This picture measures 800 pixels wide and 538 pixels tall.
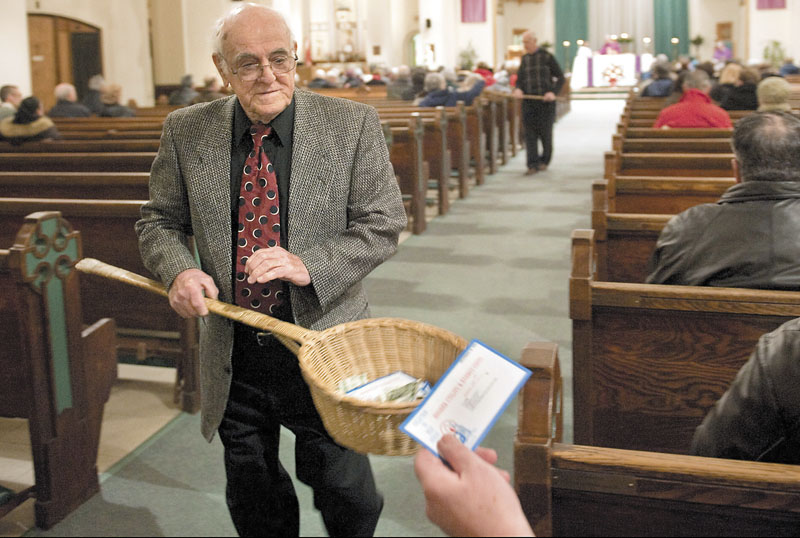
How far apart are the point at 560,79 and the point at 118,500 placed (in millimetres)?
6810

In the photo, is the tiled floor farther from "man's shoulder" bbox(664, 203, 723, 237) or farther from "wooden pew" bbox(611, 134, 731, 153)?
"wooden pew" bbox(611, 134, 731, 153)

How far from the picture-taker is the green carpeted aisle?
2596 millimetres

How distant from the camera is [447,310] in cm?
452

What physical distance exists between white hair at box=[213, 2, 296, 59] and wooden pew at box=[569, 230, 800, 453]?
0.95 metres

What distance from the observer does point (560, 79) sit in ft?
28.0

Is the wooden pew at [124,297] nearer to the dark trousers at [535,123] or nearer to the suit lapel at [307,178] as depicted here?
the suit lapel at [307,178]

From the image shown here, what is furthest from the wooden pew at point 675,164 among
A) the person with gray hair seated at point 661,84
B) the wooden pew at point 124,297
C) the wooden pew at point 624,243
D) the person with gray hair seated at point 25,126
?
the person with gray hair seated at point 661,84

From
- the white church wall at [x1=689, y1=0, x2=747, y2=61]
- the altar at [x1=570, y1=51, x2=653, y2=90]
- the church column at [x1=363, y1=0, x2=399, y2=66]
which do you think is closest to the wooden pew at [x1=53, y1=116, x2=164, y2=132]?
the church column at [x1=363, y1=0, x2=399, y2=66]

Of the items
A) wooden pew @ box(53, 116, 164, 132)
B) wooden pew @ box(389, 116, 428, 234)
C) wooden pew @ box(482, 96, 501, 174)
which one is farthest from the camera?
wooden pew @ box(482, 96, 501, 174)

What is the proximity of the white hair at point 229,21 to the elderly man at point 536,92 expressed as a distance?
6939mm

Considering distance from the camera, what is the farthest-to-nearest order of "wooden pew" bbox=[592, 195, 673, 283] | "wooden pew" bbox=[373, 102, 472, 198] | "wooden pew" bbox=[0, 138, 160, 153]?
"wooden pew" bbox=[373, 102, 472, 198], "wooden pew" bbox=[0, 138, 160, 153], "wooden pew" bbox=[592, 195, 673, 283]

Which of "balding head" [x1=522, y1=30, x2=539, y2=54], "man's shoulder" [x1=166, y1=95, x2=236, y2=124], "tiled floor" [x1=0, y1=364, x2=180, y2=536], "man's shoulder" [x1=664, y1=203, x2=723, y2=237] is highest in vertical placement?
"balding head" [x1=522, y1=30, x2=539, y2=54]

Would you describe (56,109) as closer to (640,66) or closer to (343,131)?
(343,131)

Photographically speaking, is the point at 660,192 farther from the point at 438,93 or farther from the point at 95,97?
the point at 95,97
